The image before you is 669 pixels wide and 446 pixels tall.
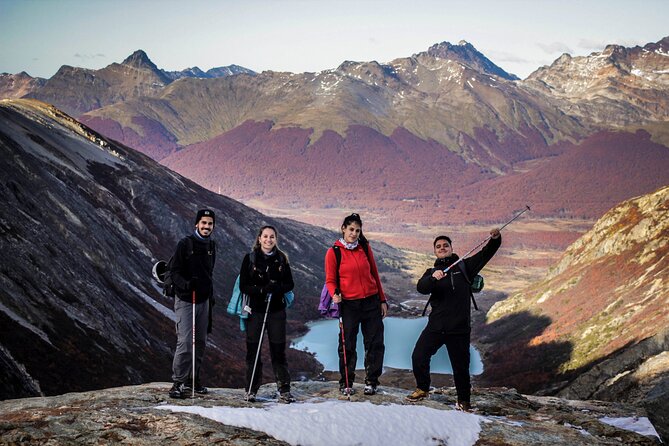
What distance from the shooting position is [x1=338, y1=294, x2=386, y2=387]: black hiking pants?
47.4 ft

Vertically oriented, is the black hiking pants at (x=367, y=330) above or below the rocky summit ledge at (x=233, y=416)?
above

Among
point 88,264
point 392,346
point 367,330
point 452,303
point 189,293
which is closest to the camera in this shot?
point 189,293

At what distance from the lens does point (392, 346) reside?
8244cm

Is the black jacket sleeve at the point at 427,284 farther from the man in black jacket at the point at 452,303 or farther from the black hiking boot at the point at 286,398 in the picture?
the black hiking boot at the point at 286,398

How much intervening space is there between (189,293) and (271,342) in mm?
2231

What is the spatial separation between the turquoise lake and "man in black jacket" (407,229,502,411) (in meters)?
50.1

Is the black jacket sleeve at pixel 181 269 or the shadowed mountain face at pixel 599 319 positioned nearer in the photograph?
the black jacket sleeve at pixel 181 269

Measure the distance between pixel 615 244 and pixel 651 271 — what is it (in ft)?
48.5

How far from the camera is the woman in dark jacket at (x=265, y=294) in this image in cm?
1389

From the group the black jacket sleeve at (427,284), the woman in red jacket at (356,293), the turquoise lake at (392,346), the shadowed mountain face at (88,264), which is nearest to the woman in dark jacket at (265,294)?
the woman in red jacket at (356,293)

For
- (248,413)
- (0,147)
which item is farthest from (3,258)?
(248,413)

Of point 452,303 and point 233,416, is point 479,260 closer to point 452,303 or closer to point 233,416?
point 452,303

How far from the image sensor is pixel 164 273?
14234 mm

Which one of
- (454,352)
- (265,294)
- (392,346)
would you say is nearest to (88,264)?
(265,294)
